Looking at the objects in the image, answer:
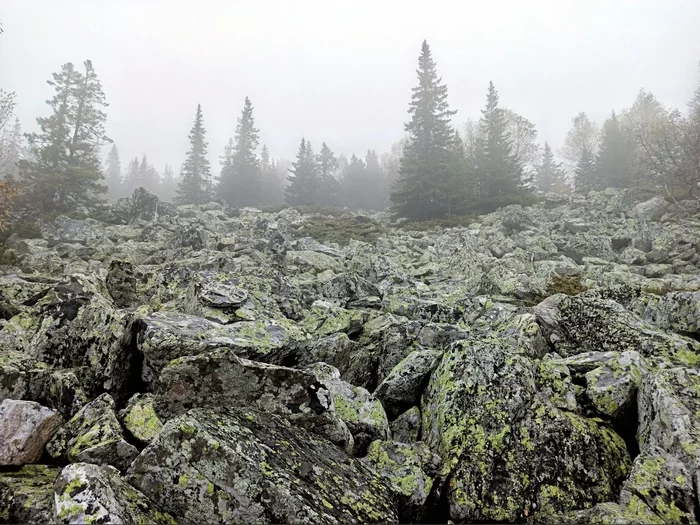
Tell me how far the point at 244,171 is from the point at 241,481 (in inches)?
3157

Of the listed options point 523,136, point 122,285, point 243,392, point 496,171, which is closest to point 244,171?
point 496,171

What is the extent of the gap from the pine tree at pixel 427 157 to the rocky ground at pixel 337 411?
115 feet

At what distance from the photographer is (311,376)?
4801 mm

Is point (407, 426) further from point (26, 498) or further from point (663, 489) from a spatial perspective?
point (26, 498)

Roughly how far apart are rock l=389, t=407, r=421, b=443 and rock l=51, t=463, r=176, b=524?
3.13 m

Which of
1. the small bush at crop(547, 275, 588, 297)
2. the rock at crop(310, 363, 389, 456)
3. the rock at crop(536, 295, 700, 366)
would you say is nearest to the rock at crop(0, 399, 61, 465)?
the rock at crop(310, 363, 389, 456)

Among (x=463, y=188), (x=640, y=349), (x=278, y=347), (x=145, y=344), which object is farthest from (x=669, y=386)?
(x=463, y=188)

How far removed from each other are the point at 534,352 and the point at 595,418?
1.90 meters

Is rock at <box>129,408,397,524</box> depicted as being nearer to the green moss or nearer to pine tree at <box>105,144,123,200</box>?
the green moss

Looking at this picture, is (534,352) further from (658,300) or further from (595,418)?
(658,300)

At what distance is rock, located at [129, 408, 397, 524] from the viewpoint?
11.4 feet

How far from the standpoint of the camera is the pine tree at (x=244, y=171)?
76.4 m

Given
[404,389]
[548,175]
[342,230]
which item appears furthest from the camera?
[548,175]

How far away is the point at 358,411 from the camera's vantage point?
17.2 ft
